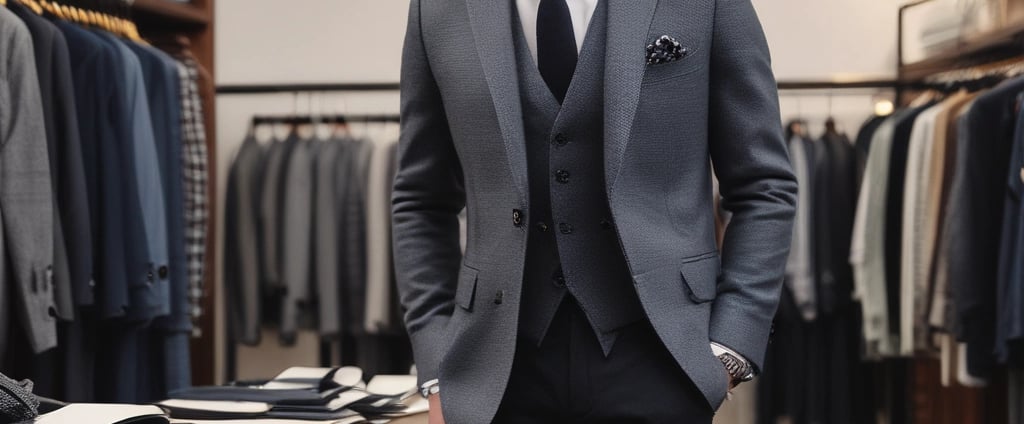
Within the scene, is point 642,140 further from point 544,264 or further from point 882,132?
point 882,132

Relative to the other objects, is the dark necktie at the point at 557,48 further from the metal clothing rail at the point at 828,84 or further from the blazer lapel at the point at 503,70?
the metal clothing rail at the point at 828,84

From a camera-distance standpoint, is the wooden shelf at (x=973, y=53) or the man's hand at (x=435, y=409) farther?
the wooden shelf at (x=973, y=53)

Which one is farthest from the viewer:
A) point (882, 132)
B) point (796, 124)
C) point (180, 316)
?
point (796, 124)

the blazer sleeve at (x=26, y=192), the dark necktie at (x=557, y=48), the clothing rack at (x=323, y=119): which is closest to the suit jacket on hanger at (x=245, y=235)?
the clothing rack at (x=323, y=119)

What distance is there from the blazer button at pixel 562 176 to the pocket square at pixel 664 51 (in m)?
0.15

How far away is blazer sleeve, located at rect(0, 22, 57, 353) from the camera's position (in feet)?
7.26

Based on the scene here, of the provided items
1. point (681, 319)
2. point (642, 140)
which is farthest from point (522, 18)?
point (681, 319)

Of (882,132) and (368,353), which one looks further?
(368,353)

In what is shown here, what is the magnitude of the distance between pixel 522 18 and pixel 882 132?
8.82 feet

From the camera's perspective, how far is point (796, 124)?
12.3ft

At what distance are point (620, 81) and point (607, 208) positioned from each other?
0.46 feet

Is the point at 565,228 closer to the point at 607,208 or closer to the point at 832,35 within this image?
the point at 607,208

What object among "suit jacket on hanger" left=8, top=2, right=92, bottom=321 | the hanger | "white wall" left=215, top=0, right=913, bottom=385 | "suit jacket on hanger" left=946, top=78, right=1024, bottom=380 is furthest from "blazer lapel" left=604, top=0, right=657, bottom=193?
"white wall" left=215, top=0, right=913, bottom=385

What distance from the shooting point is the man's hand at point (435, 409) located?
44.8 inches
